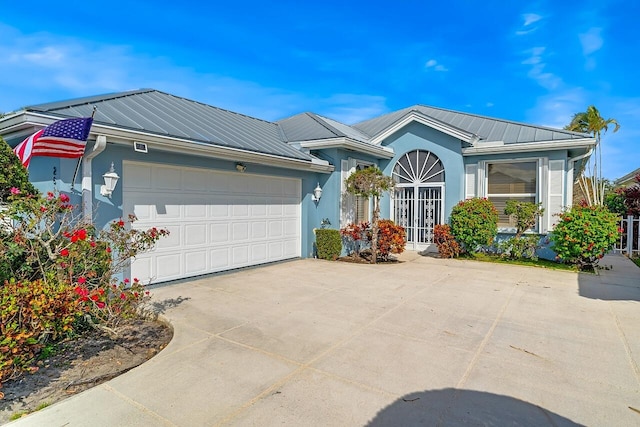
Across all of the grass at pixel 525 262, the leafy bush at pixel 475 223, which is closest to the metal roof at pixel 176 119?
the leafy bush at pixel 475 223

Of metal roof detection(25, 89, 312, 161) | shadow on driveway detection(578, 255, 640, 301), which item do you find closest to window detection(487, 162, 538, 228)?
shadow on driveway detection(578, 255, 640, 301)

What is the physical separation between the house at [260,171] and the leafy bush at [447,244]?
122cm

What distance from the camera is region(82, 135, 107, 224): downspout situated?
589 cm

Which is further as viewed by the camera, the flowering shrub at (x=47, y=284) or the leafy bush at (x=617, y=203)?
the leafy bush at (x=617, y=203)

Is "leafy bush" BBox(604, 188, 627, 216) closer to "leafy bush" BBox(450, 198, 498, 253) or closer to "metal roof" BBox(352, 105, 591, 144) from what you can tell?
"metal roof" BBox(352, 105, 591, 144)

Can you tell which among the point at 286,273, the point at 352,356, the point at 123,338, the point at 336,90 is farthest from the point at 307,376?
the point at 336,90

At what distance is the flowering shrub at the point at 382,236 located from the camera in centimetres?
1053

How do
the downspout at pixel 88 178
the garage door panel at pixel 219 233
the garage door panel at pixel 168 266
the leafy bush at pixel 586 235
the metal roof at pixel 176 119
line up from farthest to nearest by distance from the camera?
the leafy bush at pixel 586 235, the garage door panel at pixel 219 233, the garage door panel at pixel 168 266, the metal roof at pixel 176 119, the downspout at pixel 88 178

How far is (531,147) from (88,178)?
1193 centimetres

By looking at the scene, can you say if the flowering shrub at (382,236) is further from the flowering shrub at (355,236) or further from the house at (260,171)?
the house at (260,171)

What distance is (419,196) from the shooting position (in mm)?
13086

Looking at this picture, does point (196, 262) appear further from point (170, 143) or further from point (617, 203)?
point (617, 203)

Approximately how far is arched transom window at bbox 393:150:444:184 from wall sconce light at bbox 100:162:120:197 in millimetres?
9746

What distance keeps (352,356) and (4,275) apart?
430 cm
